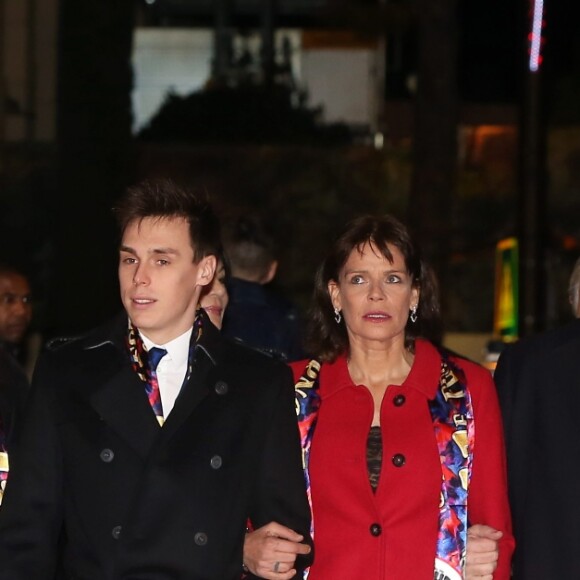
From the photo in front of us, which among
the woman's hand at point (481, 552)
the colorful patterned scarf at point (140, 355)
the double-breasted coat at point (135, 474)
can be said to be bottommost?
the woman's hand at point (481, 552)

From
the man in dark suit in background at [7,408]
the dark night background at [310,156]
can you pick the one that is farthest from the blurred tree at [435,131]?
the man in dark suit in background at [7,408]

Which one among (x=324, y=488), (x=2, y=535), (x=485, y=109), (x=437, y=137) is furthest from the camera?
(x=485, y=109)

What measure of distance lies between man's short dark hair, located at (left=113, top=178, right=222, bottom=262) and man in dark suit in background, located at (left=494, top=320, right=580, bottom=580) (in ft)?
3.65

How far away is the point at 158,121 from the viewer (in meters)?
17.4

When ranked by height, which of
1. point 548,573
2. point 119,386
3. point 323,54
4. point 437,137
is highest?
point 323,54

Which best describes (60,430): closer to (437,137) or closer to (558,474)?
(558,474)

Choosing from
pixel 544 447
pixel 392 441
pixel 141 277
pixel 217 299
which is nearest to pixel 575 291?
pixel 544 447

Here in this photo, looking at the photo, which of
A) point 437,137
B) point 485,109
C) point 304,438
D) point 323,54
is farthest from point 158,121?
point 304,438

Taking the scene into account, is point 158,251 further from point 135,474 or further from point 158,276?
point 135,474

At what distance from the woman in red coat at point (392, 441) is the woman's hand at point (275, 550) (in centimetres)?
4

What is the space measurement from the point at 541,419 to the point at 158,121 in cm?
1341

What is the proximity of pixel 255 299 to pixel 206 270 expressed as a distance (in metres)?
2.61

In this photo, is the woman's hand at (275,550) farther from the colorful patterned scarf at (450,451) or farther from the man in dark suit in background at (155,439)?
the colorful patterned scarf at (450,451)

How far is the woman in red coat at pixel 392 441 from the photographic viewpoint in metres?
4.27
